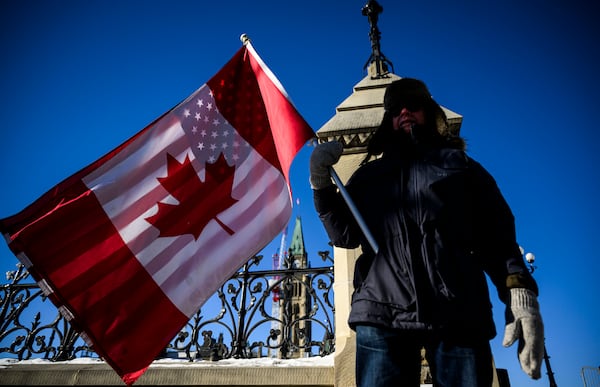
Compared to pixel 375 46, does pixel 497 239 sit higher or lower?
lower

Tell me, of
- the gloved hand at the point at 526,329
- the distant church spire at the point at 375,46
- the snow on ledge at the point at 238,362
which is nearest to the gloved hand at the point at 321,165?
the gloved hand at the point at 526,329

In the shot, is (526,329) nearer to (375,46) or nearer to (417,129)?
(417,129)

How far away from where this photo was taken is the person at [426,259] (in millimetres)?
1370

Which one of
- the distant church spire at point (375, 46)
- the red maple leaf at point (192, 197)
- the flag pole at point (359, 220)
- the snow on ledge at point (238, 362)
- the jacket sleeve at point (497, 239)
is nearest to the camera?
the jacket sleeve at point (497, 239)

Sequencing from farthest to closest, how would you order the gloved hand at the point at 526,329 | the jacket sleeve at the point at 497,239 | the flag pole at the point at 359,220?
the flag pole at the point at 359,220 < the jacket sleeve at the point at 497,239 < the gloved hand at the point at 526,329

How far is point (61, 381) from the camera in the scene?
344 centimetres

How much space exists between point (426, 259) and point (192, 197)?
1.93m

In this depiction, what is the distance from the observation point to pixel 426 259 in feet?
4.87

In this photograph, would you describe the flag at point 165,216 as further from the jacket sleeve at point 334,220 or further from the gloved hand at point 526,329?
the gloved hand at point 526,329

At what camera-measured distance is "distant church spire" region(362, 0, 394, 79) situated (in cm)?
472

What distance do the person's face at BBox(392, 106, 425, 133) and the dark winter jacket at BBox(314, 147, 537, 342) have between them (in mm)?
200

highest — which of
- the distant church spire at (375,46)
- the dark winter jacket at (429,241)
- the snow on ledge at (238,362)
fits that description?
the distant church spire at (375,46)

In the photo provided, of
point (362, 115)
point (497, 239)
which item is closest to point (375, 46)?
point (362, 115)

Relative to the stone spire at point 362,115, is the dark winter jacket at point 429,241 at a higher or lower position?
lower
